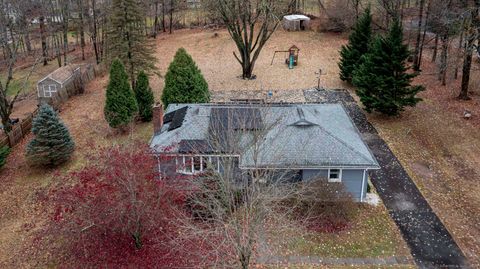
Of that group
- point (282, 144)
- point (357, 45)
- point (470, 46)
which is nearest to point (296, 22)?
point (357, 45)

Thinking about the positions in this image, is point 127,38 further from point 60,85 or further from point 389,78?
point 389,78

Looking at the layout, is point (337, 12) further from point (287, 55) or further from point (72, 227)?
point (72, 227)

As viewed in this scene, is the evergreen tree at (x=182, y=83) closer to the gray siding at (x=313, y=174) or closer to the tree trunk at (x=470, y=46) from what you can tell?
the gray siding at (x=313, y=174)

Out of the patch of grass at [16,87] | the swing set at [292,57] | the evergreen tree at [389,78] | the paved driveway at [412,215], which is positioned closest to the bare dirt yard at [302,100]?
the paved driveway at [412,215]

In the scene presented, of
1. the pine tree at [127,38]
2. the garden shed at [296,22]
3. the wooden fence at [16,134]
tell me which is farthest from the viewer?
the garden shed at [296,22]

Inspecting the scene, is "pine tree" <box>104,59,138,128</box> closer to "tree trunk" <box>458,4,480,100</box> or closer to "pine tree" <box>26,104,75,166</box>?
"pine tree" <box>26,104,75,166</box>

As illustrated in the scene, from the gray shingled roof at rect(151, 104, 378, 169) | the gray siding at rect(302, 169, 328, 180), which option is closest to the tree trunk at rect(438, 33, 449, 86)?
the gray shingled roof at rect(151, 104, 378, 169)

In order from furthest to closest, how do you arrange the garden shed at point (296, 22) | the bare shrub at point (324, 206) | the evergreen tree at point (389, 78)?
1. the garden shed at point (296, 22)
2. the evergreen tree at point (389, 78)
3. the bare shrub at point (324, 206)
